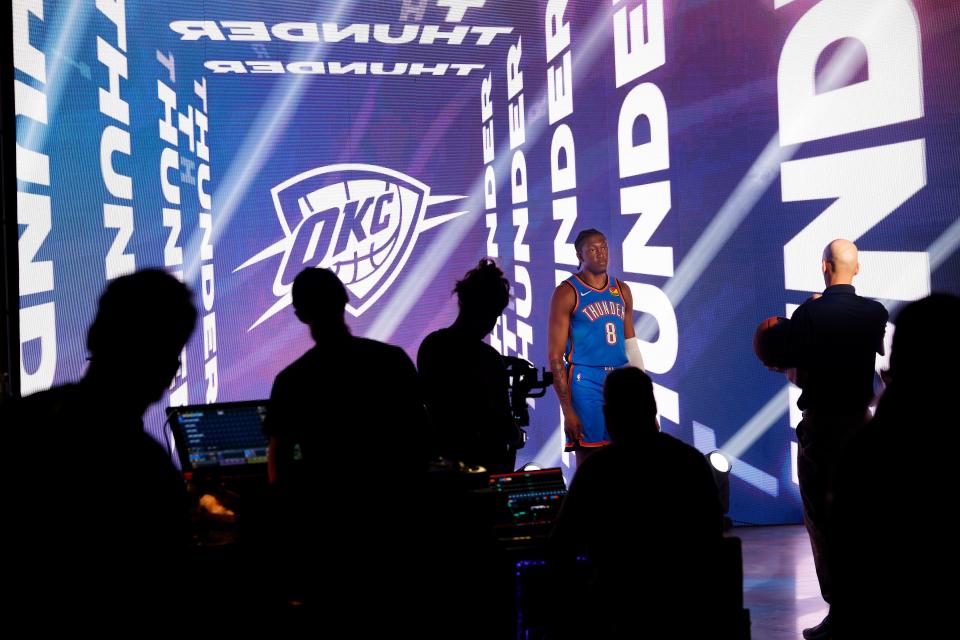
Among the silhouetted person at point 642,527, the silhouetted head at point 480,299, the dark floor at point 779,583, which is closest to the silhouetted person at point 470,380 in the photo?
the silhouetted head at point 480,299

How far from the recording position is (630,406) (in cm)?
234

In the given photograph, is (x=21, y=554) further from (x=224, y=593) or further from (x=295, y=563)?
(x=224, y=593)

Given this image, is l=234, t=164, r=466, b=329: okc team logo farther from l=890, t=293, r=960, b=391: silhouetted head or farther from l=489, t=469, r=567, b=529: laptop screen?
l=890, t=293, r=960, b=391: silhouetted head

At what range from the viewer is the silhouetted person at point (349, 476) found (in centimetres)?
233

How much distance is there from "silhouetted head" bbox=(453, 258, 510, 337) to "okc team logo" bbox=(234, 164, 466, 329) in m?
2.85

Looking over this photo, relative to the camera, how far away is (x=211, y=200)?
5926mm

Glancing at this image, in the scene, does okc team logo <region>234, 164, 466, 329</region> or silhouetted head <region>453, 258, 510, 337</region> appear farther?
okc team logo <region>234, 164, 466, 329</region>

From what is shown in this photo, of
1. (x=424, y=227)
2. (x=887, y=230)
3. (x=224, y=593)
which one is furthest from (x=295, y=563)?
(x=424, y=227)

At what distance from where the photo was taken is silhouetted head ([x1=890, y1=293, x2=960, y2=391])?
1520mm

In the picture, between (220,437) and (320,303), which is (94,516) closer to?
(320,303)

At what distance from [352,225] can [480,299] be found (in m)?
2.97

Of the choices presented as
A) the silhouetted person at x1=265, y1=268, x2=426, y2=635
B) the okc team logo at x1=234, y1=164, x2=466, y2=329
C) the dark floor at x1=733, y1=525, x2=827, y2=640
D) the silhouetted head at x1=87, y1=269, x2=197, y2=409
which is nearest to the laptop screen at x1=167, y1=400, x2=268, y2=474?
the silhouetted person at x1=265, y1=268, x2=426, y2=635

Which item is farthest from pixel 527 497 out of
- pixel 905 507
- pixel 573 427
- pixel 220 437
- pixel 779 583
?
pixel 779 583

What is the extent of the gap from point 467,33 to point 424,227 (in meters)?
1.30
